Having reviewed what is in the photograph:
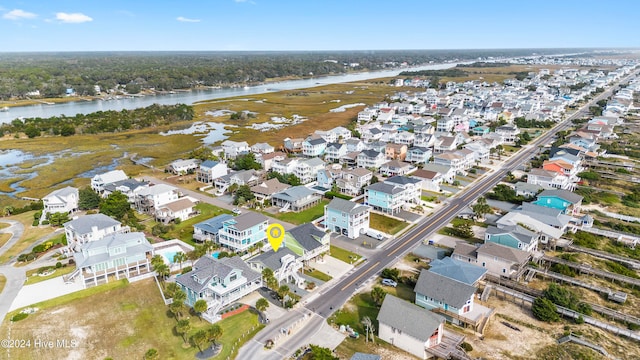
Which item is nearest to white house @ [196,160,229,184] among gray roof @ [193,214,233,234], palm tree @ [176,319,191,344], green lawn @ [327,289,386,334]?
gray roof @ [193,214,233,234]

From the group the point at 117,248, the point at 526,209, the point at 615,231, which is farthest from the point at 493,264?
the point at 117,248

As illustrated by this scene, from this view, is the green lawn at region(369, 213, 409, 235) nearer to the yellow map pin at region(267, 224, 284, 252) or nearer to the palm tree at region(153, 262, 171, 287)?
the yellow map pin at region(267, 224, 284, 252)

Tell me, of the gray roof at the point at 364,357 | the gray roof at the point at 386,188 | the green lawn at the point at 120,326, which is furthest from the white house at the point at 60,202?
the gray roof at the point at 364,357

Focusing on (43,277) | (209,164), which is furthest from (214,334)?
(209,164)

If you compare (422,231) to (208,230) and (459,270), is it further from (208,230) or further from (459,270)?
(208,230)

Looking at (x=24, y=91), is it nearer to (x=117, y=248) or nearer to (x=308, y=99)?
(x=308, y=99)

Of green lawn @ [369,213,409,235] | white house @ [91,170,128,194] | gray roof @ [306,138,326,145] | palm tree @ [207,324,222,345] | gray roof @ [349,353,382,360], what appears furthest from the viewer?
gray roof @ [306,138,326,145]
